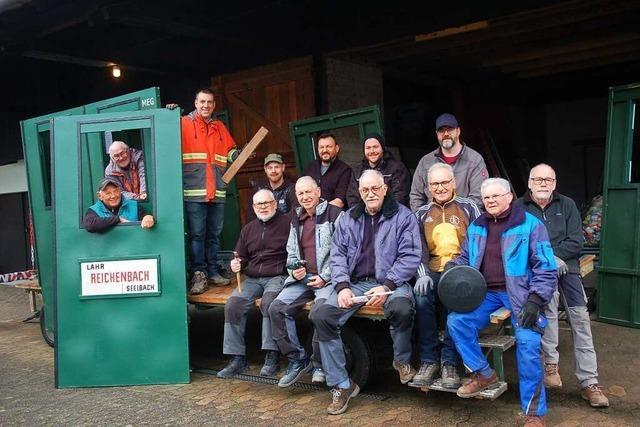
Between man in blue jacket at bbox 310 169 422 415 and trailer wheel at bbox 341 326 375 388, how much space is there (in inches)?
6.6

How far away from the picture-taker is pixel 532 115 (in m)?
13.7

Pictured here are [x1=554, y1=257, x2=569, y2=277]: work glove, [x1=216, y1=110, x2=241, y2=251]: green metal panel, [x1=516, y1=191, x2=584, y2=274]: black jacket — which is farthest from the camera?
[x1=216, y1=110, x2=241, y2=251]: green metal panel

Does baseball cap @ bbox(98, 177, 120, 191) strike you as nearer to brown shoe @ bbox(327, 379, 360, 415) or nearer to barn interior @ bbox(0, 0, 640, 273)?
barn interior @ bbox(0, 0, 640, 273)

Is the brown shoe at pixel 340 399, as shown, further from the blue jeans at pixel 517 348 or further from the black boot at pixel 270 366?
the blue jeans at pixel 517 348

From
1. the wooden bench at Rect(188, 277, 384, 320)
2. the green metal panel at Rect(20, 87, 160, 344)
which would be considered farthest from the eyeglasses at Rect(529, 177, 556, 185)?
the green metal panel at Rect(20, 87, 160, 344)

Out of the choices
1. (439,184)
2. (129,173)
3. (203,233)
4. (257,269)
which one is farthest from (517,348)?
(129,173)

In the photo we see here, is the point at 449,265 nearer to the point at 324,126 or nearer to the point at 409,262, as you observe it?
the point at 409,262

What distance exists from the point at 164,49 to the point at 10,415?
19.4ft

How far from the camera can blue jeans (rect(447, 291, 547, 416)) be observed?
11.9ft

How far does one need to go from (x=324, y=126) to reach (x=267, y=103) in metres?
2.09

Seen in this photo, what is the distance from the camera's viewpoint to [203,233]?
554 centimetres

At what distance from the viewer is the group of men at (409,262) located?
150 inches

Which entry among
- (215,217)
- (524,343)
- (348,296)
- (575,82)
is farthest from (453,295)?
(575,82)

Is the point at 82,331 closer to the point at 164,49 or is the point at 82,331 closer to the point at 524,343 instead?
the point at 524,343
